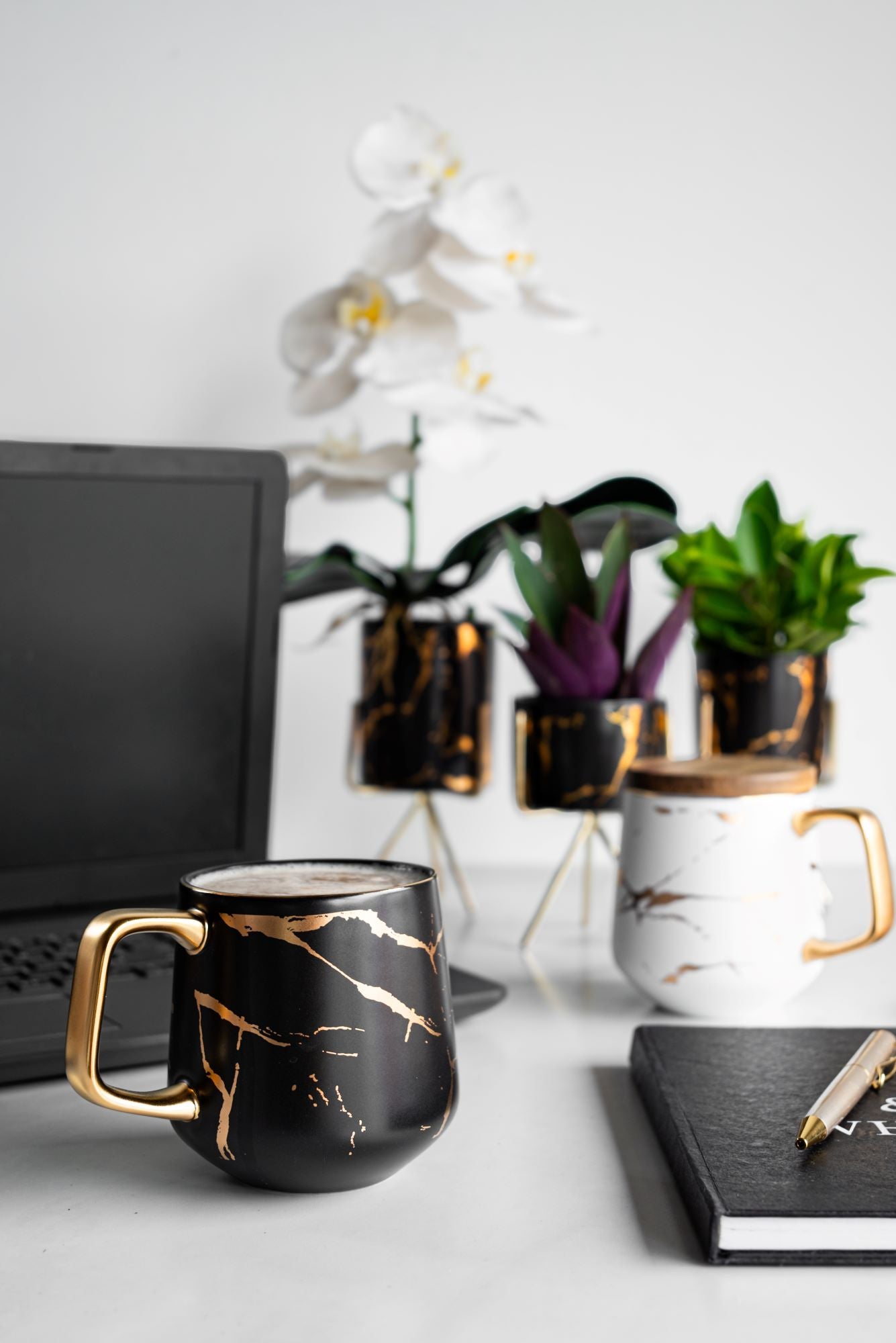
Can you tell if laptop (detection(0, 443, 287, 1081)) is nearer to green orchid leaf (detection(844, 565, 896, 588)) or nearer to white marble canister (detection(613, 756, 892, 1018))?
white marble canister (detection(613, 756, 892, 1018))

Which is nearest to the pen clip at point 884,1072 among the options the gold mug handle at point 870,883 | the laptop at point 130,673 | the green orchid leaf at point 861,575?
the gold mug handle at point 870,883

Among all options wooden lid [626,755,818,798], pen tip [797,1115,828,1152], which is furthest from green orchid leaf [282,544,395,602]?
pen tip [797,1115,828,1152]

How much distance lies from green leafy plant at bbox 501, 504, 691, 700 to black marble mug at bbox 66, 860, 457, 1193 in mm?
391

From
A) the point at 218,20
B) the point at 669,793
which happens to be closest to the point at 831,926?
the point at 669,793

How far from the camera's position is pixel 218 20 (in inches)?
42.4

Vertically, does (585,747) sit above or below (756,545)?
below

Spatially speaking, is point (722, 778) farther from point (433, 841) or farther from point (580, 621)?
point (433, 841)

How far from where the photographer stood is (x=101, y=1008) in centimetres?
36

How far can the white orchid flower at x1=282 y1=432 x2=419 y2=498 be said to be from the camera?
2.99 ft

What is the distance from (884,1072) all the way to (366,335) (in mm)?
674

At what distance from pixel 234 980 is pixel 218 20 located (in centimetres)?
101

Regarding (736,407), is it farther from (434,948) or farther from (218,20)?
(434,948)

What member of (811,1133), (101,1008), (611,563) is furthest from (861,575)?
(101,1008)

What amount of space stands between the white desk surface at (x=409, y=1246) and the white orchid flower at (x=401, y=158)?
0.68 m
